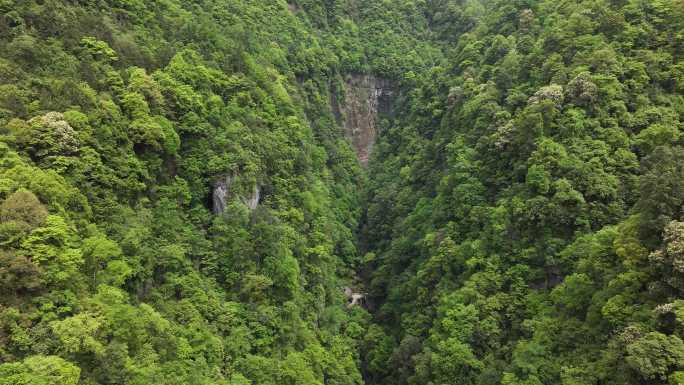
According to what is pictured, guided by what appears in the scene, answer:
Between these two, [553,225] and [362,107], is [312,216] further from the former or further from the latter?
[362,107]

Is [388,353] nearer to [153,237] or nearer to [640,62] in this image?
[153,237]

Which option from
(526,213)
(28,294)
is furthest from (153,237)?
(526,213)

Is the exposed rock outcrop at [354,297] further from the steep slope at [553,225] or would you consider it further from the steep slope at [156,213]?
the steep slope at [553,225]

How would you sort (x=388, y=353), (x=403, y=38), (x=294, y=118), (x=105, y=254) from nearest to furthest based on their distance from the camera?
(x=105, y=254), (x=388, y=353), (x=294, y=118), (x=403, y=38)

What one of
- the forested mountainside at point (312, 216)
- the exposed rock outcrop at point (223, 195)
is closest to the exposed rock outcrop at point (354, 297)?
the forested mountainside at point (312, 216)

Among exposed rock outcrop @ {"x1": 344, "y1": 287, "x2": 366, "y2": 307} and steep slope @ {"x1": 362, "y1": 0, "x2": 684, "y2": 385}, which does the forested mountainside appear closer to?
steep slope @ {"x1": 362, "y1": 0, "x2": 684, "y2": 385}

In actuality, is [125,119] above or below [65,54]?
below
